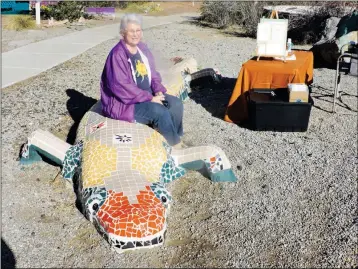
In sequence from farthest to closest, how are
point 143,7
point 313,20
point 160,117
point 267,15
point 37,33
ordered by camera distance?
1. point 143,7
2. point 267,15
3. point 37,33
4. point 313,20
5. point 160,117

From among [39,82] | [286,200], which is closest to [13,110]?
[39,82]

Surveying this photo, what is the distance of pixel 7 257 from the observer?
3857 millimetres

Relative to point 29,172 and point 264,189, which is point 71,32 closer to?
point 29,172

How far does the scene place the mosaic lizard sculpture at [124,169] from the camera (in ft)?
12.2

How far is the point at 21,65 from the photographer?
32.4 ft

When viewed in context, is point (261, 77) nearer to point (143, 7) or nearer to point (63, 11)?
point (63, 11)

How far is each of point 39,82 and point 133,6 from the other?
521 inches

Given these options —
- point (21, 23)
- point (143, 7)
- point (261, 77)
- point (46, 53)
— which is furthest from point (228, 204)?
point (143, 7)

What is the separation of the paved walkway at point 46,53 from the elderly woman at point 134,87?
13.3 feet

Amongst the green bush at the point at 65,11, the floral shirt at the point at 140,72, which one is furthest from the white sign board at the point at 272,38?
the green bush at the point at 65,11

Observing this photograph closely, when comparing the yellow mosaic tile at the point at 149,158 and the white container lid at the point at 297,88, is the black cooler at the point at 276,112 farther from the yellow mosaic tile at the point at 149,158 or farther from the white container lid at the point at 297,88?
the yellow mosaic tile at the point at 149,158

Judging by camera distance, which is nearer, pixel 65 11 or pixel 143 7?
pixel 65 11

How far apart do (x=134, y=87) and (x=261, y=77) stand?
2.08 metres

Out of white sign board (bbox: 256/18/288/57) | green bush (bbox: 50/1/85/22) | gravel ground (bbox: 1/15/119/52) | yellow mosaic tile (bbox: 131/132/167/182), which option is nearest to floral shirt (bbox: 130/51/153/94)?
yellow mosaic tile (bbox: 131/132/167/182)
